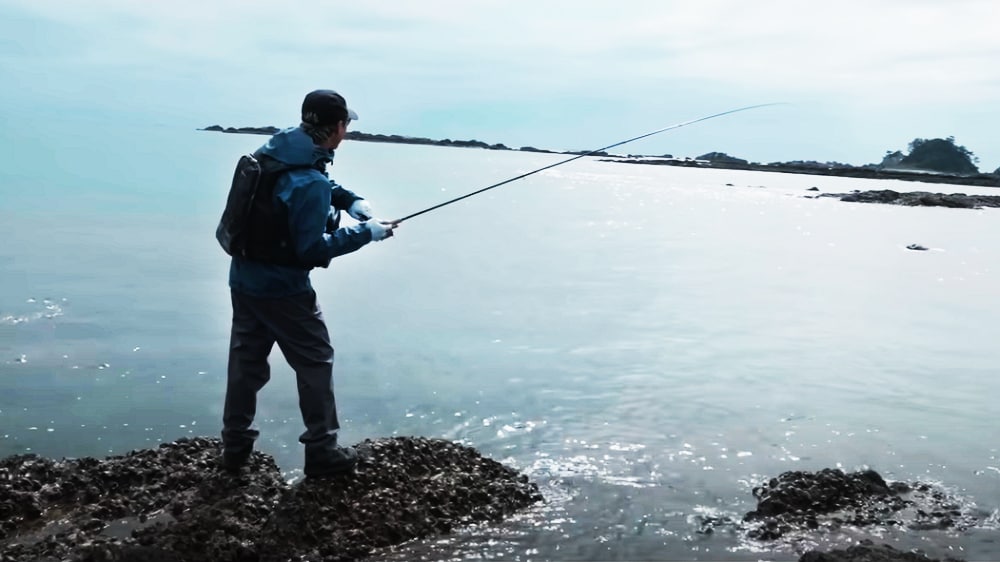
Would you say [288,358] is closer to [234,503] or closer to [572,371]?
[234,503]

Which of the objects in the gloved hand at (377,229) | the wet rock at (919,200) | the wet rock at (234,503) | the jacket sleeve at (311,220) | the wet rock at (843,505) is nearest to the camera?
the wet rock at (234,503)

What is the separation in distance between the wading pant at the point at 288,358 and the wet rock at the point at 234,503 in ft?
0.92

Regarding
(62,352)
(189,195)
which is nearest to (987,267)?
(62,352)

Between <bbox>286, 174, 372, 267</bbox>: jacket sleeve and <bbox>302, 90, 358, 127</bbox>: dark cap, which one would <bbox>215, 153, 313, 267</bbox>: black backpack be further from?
<bbox>302, 90, 358, 127</bbox>: dark cap

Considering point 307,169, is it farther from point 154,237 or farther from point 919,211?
point 919,211

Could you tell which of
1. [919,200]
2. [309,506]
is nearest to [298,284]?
[309,506]

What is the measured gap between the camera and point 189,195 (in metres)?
28.6

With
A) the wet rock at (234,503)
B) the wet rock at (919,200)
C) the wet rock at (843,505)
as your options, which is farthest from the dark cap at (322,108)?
the wet rock at (919,200)

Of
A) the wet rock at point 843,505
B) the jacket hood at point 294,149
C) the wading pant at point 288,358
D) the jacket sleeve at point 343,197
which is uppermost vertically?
the jacket hood at point 294,149

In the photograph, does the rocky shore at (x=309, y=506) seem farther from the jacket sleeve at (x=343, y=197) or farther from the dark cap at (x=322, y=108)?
the dark cap at (x=322, y=108)

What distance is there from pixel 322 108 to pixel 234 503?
2156 mm

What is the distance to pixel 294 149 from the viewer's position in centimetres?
454

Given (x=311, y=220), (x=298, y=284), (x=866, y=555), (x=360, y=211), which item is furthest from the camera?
(x=360, y=211)

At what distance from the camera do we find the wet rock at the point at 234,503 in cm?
422
